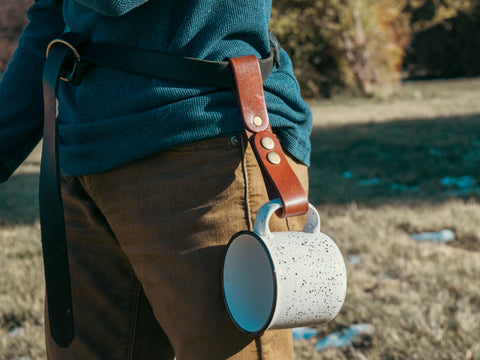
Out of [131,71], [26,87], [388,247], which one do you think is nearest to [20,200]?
[388,247]

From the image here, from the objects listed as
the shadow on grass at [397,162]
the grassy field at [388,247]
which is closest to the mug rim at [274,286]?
the grassy field at [388,247]

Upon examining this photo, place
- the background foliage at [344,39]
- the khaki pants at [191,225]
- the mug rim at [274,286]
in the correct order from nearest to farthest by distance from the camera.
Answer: the mug rim at [274,286]
the khaki pants at [191,225]
the background foliage at [344,39]

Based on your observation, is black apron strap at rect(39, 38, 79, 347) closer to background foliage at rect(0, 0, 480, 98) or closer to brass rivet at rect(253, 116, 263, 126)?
brass rivet at rect(253, 116, 263, 126)

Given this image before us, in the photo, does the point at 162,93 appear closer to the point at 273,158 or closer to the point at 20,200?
the point at 273,158

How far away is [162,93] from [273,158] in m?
0.23

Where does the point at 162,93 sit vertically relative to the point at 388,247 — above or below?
above

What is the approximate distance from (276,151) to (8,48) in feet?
35.2

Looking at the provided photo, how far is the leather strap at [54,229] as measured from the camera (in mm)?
1062

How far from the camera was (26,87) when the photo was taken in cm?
122

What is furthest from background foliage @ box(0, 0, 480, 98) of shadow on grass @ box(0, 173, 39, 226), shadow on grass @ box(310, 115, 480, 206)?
shadow on grass @ box(0, 173, 39, 226)

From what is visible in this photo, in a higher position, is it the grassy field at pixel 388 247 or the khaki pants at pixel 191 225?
the khaki pants at pixel 191 225

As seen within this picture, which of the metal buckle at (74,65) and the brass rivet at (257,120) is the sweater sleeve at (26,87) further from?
the brass rivet at (257,120)

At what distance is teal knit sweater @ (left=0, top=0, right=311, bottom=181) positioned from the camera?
3.12 ft

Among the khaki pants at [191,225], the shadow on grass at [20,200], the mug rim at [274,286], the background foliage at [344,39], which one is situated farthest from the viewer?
the background foliage at [344,39]
